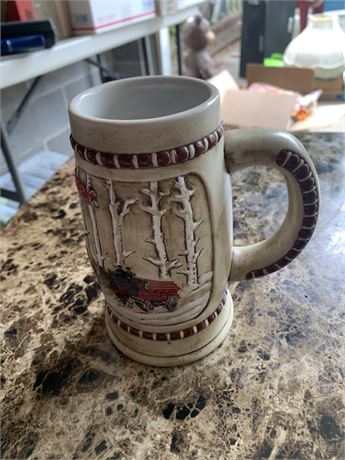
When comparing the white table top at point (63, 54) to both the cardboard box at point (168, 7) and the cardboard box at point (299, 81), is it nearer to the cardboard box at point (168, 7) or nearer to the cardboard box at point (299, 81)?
the cardboard box at point (168, 7)

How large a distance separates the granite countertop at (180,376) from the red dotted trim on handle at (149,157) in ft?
0.65

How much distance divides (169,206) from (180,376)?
0.55 feet

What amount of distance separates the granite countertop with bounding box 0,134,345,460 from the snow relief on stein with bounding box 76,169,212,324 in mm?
72

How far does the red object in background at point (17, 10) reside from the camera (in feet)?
2.66

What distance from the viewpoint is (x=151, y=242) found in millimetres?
303

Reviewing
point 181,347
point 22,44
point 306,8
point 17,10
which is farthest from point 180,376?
point 306,8

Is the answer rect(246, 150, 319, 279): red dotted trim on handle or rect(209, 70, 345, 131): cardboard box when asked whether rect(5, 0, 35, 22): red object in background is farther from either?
rect(246, 150, 319, 279): red dotted trim on handle

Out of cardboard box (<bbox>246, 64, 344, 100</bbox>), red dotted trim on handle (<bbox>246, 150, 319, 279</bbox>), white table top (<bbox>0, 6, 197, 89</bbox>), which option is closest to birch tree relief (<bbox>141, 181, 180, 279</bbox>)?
red dotted trim on handle (<bbox>246, 150, 319, 279</bbox>)

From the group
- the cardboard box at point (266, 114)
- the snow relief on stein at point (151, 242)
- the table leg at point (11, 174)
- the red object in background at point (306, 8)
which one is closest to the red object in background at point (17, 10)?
the table leg at point (11, 174)

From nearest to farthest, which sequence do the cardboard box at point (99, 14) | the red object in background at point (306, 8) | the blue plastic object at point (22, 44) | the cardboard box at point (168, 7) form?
1. the blue plastic object at point (22, 44)
2. the cardboard box at point (99, 14)
3. the cardboard box at point (168, 7)
4. the red object in background at point (306, 8)

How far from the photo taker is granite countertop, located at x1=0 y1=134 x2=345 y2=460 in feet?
1.04

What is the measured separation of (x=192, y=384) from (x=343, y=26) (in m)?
1.27

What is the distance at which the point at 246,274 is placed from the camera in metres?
0.39

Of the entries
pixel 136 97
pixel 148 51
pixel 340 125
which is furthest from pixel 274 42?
pixel 136 97
